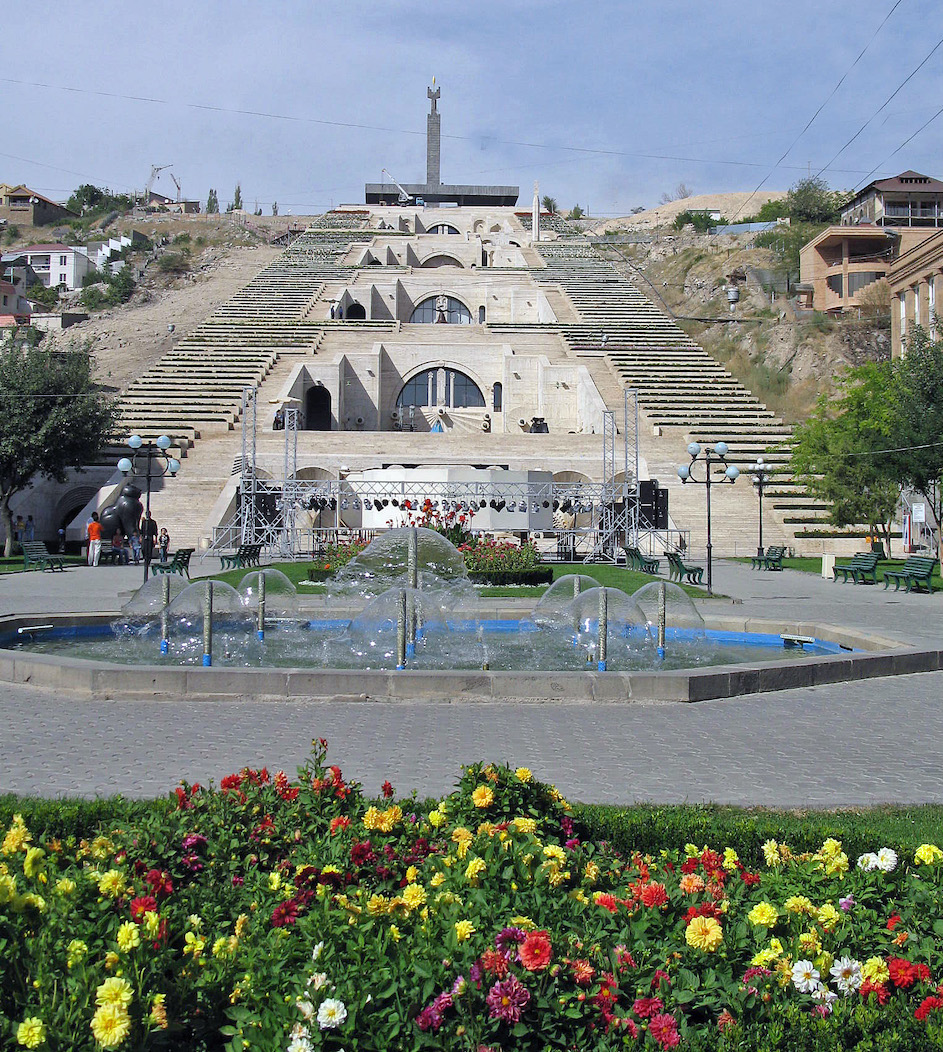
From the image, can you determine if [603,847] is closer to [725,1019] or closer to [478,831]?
[478,831]

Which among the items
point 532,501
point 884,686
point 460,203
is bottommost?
point 884,686

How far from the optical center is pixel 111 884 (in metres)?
3.29

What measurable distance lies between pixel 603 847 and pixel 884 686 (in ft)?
22.2

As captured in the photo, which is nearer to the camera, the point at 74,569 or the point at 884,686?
the point at 884,686

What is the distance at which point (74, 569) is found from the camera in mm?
25672

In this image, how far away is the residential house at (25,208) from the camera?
114m

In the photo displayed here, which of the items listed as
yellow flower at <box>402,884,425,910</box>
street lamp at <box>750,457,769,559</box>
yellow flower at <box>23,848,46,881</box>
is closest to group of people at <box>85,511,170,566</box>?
street lamp at <box>750,457,769,559</box>

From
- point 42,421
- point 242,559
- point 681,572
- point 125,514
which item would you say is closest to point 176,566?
point 242,559

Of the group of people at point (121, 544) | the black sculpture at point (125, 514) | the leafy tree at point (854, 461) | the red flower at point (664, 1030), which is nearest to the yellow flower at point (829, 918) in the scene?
the red flower at point (664, 1030)

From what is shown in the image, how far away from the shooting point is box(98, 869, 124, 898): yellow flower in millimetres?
3283

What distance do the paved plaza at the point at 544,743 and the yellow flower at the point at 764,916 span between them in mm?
2478

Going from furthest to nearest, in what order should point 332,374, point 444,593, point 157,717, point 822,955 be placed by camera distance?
point 332,374 < point 444,593 < point 157,717 < point 822,955

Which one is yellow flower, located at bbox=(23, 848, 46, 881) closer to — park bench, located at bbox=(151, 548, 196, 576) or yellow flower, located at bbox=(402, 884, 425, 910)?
yellow flower, located at bbox=(402, 884, 425, 910)

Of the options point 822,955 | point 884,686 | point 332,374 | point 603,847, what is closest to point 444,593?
point 884,686
